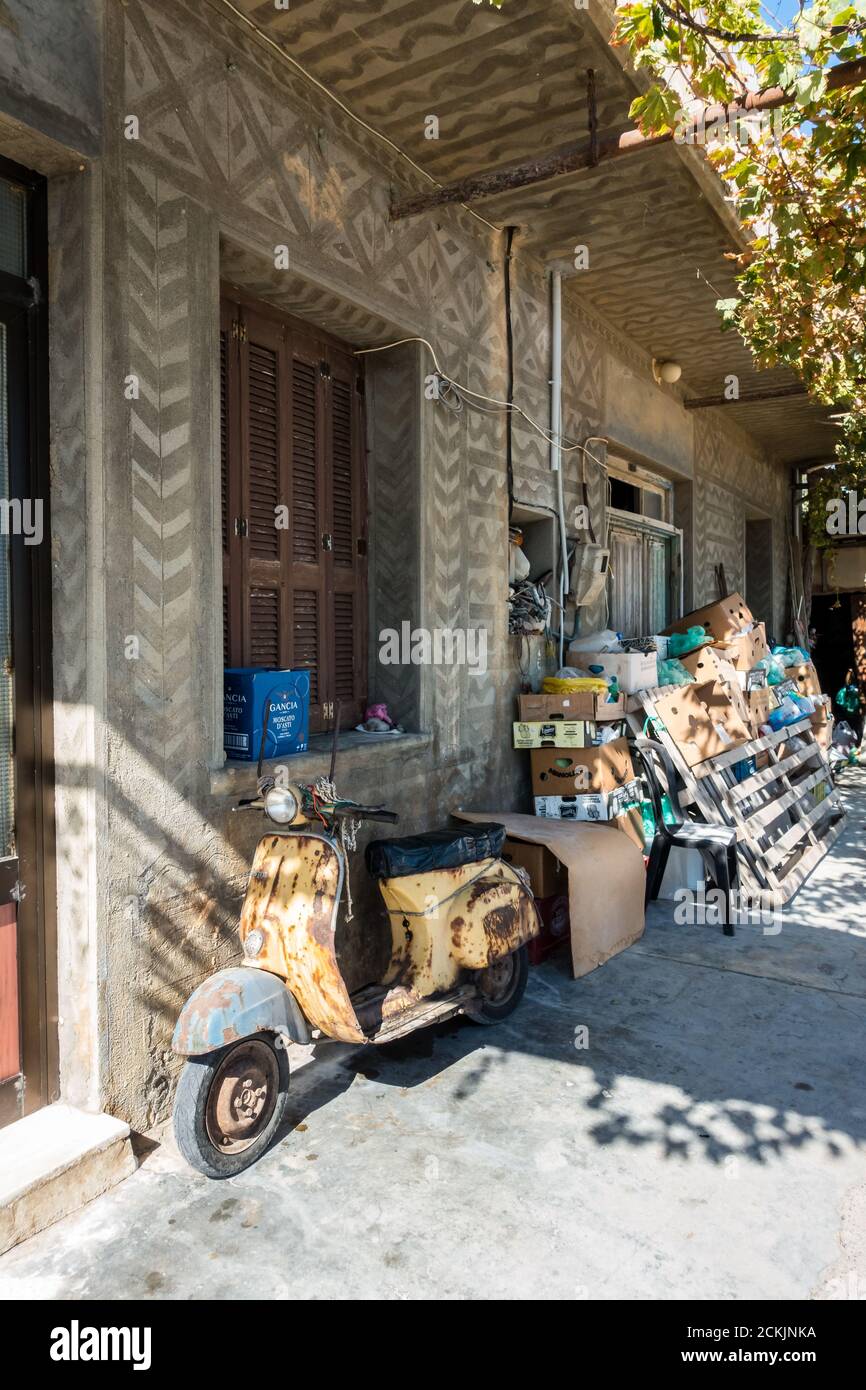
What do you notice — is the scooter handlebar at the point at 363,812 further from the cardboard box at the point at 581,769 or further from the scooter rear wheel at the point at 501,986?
the cardboard box at the point at 581,769

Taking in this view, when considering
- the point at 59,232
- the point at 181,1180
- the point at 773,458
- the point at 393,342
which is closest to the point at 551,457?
the point at 393,342

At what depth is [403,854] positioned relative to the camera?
4.00 m

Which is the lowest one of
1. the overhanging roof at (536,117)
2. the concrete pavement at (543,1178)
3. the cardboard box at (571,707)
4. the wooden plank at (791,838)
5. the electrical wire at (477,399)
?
the concrete pavement at (543,1178)

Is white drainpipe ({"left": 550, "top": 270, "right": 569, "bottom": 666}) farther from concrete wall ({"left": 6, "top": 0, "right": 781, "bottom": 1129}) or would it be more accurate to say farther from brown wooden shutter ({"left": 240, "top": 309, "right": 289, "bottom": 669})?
brown wooden shutter ({"left": 240, "top": 309, "right": 289, "bottom": 669})

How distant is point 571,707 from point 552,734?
8.8 inches

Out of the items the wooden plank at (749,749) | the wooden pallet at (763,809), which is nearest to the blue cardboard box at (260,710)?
the wooden pallet at (763,809)

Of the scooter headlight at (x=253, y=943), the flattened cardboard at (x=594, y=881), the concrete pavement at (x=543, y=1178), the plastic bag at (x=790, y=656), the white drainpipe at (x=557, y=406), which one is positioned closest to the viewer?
the concrete pavement at (x=543, y=1178)

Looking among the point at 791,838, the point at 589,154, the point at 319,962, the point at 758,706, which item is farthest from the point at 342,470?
the point at 758,706

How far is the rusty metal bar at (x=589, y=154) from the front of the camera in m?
3.24

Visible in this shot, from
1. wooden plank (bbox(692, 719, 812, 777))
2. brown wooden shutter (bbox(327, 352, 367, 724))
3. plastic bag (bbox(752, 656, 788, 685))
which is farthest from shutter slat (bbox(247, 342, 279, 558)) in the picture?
plastic bag (bbox(752, 656, 788, 685))

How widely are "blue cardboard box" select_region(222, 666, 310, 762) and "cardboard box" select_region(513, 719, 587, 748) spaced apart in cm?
223

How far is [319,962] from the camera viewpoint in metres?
3.31

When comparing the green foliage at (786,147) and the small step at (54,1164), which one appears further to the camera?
the green foliage at (786,147)

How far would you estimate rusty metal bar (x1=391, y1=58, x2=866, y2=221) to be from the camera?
3238 millimetres
